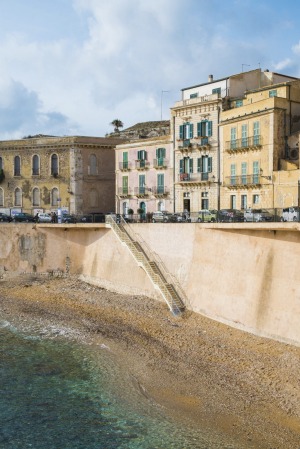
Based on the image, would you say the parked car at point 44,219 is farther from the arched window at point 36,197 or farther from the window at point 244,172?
the window at point 244,172

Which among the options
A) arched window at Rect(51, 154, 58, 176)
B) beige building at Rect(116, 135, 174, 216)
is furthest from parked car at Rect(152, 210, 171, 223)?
arched window at Rect(51, 154, 58, 176)

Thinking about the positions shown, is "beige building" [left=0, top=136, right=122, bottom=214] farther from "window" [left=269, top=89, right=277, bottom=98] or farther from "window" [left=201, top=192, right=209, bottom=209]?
"window" [left=269, top=89, right=277, bottom=98]

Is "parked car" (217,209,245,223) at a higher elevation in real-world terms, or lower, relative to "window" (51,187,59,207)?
lower

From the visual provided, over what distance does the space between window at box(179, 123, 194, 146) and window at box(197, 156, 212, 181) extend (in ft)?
6.83

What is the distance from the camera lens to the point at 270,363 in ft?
76.2

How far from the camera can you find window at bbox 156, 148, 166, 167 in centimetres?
4881

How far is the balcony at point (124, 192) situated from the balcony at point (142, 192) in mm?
839

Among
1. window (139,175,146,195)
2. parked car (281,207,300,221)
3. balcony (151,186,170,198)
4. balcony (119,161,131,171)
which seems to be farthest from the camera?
balcony (119,161,131,171)

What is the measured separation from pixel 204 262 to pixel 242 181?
11.2 meters

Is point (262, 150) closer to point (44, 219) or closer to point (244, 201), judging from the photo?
point (244, 201)

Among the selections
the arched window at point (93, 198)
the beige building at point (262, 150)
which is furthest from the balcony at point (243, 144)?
the arched window at point (93, 198)

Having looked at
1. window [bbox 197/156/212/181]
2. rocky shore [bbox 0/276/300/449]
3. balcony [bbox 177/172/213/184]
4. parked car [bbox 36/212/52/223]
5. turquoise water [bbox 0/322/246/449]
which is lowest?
turquoise water [bbox 0/322/246/449]

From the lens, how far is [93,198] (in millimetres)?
56906

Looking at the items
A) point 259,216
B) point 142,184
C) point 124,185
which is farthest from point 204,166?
point 259,216
